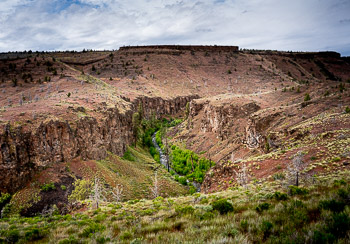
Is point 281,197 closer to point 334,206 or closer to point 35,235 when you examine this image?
point 334,206

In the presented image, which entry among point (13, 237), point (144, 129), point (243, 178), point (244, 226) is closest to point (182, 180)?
point (243, 178)

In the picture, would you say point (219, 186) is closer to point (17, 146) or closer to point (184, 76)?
point (17, 146)

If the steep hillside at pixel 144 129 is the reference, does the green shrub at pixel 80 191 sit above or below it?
below

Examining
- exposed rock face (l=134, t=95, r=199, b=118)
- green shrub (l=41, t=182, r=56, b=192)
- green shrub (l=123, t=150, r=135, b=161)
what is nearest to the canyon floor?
green shrub (l=41, t=182, r=56, b=192)

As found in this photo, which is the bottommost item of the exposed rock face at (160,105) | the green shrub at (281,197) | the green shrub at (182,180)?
the green shrub at (182,180)

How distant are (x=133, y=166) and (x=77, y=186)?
43.2 feet

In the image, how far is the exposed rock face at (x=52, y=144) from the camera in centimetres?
2097

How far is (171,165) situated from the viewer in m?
45.9

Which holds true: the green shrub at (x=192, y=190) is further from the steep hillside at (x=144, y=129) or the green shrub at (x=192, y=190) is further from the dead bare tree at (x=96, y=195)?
the dead bare tree at (x=96, y=195)

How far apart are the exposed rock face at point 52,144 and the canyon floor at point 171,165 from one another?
13cm

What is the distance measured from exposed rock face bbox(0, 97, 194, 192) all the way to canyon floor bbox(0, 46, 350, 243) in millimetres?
127

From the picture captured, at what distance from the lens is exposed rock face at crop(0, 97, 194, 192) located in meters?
21.0

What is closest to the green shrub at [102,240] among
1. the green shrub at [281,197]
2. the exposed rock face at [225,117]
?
the green shrub at [281,197]

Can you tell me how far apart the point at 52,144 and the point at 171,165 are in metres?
25.8
